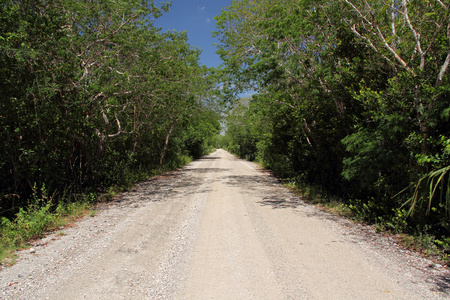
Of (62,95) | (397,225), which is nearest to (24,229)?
(62,95)

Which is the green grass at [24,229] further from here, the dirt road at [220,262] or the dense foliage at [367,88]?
the dense foliage at [367,88]

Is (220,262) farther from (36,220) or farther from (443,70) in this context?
(443,70)

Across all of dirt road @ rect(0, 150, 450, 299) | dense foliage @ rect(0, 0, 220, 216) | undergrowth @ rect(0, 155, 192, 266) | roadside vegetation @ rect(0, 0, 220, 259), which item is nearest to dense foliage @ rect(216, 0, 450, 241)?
dirt road @ rect(0, 150, 450, 299)

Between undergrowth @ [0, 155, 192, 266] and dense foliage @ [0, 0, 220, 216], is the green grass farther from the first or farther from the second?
dense foliage @ [0, 0, 220, 216]

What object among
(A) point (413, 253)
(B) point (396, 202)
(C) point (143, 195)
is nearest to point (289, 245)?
(A) point (413, 253)

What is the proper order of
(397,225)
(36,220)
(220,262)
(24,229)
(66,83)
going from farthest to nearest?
1. (66,83)
2. (36,220)
3. (397,225)
4. (24,229)
5. (220,262)

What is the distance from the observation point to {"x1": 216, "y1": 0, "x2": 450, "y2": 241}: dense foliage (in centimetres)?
434

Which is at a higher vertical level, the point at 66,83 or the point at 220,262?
the point at 66,83

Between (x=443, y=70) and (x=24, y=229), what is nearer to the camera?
(x=443, y=70)

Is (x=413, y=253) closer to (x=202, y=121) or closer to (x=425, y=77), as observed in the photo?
(x=425, y=77)

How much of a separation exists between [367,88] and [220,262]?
447 cm

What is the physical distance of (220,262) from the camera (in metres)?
3.84

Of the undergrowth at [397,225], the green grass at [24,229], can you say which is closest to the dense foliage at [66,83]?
the green grass at [24,229]

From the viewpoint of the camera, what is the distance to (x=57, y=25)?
6324mm
